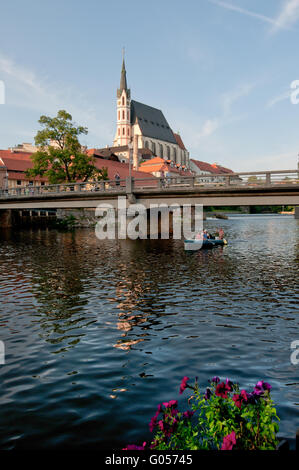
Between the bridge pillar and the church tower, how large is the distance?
119 meters

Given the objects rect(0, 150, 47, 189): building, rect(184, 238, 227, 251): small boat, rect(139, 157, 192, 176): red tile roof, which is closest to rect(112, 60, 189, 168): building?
rect(139, 157, 192, 176): red tile roof

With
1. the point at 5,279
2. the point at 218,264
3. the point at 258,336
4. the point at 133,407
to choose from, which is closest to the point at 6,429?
the point at 133,407

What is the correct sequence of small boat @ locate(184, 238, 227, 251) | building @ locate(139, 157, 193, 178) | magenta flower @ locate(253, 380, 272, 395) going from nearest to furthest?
magenta flower @ locate(253, 380, 272, 395), small boat @ locate(184, 238, 227, 251), building @ locate(139, 157, 193, 178)

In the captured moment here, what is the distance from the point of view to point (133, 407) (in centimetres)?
709

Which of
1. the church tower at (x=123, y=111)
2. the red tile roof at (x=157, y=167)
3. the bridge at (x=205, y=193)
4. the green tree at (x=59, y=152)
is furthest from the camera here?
the church tower at (x=123, y=111)

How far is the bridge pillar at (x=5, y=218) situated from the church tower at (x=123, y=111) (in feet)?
391

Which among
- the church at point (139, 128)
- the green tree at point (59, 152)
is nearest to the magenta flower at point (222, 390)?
the green tree at point (59, 152)

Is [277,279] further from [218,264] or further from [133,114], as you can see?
[133,114]

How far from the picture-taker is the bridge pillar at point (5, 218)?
63500 millimetres

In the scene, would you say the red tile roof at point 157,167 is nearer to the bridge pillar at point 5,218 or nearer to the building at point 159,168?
the building at point 159,168

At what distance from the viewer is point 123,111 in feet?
584

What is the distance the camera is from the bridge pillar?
6350 centimetres

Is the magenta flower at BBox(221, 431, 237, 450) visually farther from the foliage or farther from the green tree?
the green tree

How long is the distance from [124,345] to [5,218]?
5908cm
